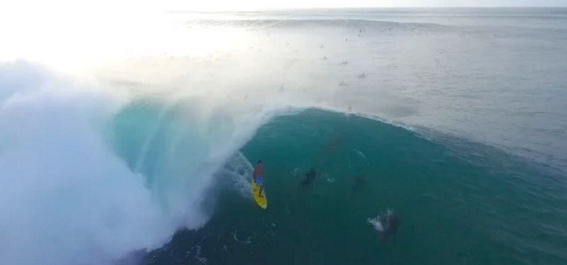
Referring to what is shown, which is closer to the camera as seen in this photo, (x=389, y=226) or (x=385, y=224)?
(x=389, y=226)

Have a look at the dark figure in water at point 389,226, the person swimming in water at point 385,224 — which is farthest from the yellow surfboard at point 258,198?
the dark figure in water at point 389,226

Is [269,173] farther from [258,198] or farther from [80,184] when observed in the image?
[80,184]

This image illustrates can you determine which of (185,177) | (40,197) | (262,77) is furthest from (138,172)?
(262,77)

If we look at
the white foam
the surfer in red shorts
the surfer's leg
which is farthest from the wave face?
the white foam

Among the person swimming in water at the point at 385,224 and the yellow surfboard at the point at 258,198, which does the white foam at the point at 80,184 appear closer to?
the yellow surfboard at the point at 258,198

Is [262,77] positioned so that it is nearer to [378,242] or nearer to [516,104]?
[516,104]

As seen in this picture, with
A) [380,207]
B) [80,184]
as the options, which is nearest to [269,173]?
[380,207]
